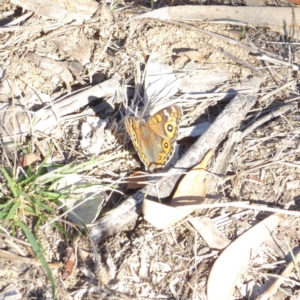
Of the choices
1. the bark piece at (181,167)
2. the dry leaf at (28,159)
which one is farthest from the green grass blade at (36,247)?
the dry leaf at (28,159)

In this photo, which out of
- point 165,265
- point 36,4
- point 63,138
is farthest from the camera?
point 36,4

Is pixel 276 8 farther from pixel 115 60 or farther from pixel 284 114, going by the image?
pixel 115 60

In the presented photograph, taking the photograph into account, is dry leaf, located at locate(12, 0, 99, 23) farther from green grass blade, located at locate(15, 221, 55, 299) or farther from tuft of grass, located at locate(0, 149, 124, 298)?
green grass blade, located at locate(15, 221, 55, 299)

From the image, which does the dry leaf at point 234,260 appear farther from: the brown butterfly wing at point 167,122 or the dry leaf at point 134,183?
the brown butterfly wing at point 167,122

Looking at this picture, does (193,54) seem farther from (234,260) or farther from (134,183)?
(234,260)

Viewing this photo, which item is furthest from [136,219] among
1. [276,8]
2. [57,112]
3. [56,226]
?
[276,8]

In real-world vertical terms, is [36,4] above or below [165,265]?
above
